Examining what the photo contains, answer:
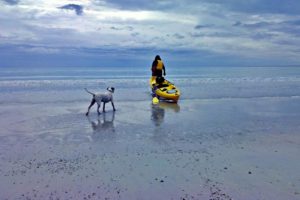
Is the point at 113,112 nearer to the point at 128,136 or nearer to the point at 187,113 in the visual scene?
the point at 187,113

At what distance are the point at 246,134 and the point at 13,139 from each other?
722cm

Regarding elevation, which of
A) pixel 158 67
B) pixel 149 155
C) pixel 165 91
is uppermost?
pixel 158 67

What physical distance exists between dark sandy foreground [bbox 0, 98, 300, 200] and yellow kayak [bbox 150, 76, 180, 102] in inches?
148

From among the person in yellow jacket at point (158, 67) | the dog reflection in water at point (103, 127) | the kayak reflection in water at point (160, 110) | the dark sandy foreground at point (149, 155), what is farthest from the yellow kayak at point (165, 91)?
the dog reflection in water at point (103, 127)

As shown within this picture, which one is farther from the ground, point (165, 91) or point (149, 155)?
point (165, 91)

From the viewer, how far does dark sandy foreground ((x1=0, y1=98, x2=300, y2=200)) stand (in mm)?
6160

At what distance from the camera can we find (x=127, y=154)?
27.4ft

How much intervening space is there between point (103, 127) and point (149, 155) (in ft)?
12.6

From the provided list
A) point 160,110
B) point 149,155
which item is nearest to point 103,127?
point 149,155

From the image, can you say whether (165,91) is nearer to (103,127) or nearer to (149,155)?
(103,127)

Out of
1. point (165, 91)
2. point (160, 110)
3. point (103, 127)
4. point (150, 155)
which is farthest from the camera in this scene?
point (165, 91)

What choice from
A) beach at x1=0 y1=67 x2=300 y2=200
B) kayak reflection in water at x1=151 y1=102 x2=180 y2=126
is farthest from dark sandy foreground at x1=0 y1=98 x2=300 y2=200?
kayak reflection in water at x1=151 y1=102 x2=180 y2=126

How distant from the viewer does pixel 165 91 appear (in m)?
19.1

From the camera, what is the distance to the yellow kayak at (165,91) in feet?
59.4
